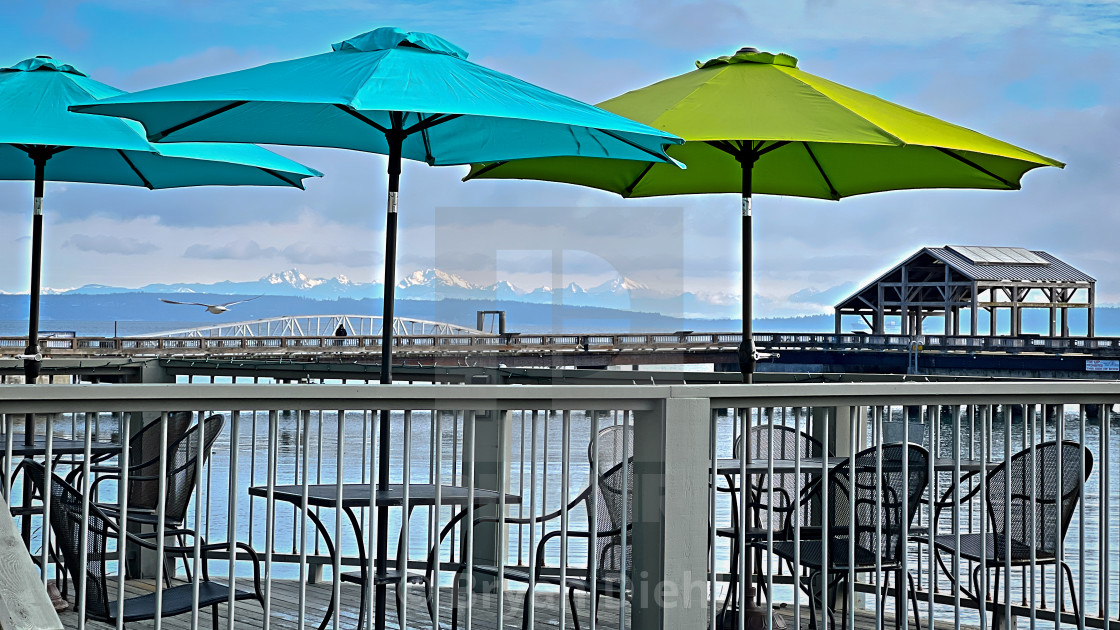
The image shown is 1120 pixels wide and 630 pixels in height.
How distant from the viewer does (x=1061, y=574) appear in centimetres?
419

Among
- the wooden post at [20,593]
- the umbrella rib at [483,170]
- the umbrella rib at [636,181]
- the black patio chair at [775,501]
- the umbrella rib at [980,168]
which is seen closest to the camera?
the wooden post at [20,593]

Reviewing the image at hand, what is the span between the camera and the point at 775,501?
552 centimetres

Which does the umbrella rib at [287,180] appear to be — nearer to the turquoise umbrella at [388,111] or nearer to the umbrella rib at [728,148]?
the turquoise umbrella at [388,111]

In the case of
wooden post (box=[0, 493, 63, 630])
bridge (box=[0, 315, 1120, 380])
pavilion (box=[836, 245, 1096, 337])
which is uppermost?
pavilion (box=[836, 245, 1096, 337])

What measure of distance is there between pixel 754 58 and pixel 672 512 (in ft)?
10.8

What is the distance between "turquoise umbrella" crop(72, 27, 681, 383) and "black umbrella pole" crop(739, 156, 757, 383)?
925 millimetres

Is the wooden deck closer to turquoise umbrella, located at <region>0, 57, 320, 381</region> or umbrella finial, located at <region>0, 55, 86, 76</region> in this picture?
turquoise umbrella, located at <region>0, 57, 320, 381</region>

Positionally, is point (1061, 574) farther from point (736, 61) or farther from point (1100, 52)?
point (1100, 52)

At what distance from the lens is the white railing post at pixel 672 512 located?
3650mm

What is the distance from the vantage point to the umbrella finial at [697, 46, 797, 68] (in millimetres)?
6207

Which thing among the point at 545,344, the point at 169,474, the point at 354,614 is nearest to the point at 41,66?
the point at 169,474

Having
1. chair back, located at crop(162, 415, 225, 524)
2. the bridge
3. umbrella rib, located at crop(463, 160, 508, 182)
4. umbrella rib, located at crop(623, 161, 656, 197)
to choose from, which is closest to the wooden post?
chair back, located at crop(162, 415, 225, 524)

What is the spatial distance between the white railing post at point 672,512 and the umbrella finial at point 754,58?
10.1ft

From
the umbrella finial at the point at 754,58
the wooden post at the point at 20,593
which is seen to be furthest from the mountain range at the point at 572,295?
the wooden post at the point at 20,593
